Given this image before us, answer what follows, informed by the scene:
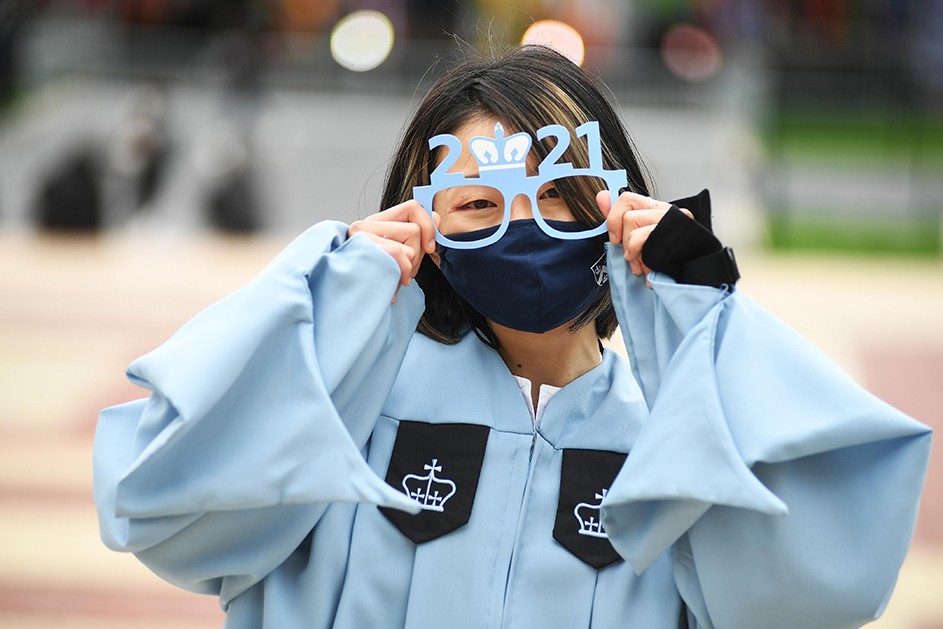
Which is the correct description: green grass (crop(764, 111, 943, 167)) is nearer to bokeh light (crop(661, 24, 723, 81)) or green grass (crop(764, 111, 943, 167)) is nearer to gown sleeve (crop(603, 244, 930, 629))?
bokeh light (crop(661, 24, 723, 81))

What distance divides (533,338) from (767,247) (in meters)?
12.7

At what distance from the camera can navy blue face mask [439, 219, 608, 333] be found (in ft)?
7.65

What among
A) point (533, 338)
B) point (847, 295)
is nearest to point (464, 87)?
point (533, 338)

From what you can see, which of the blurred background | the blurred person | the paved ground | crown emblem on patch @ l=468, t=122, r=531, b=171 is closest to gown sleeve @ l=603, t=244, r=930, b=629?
crown emblem on patch @ l=468, t=122, r=531, b=171

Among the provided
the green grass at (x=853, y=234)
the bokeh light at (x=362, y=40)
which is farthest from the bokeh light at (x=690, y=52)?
the bokeh light at (x=362, y=40)

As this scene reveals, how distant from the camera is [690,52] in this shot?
17.8 meters

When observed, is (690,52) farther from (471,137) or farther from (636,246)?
(636,246)

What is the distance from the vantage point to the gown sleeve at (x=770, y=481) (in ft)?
6.40

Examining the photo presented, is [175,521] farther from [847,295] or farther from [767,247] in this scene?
[767,247]

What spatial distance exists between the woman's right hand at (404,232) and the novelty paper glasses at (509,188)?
27 millimetres

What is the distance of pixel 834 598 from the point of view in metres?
1.98

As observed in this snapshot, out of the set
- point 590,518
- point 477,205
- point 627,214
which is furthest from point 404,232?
point 590,518

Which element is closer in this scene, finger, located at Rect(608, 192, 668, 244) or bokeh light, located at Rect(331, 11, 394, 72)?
finger, located at Rect(608, 192, 668, 244)

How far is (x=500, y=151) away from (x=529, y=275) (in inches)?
9.1
